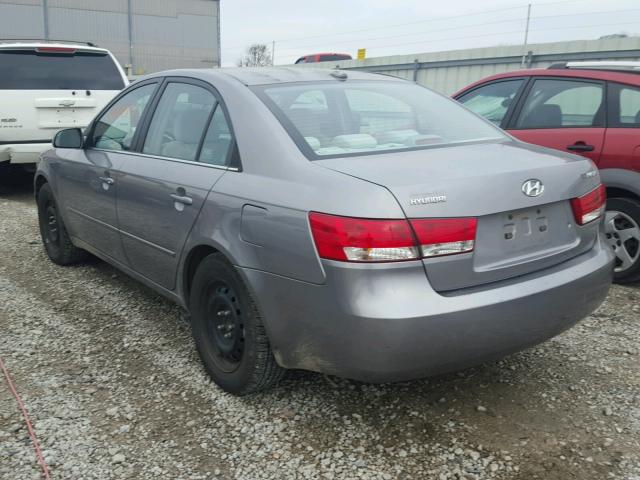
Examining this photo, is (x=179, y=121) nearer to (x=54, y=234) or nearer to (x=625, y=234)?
(x=54, y=234)

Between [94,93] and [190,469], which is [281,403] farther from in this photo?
[94,93]

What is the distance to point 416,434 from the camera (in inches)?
105

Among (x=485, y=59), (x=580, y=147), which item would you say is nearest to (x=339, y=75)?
(x=580, y=147)

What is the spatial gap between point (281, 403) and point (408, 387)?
654 millimetres

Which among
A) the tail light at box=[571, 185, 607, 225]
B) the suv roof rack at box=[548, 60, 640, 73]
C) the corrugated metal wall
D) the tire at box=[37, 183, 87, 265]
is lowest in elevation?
the tire at box=[37, 183, 87, 265]

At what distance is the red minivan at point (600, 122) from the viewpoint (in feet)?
14.4

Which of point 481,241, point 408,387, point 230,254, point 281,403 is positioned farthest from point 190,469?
point 481,241

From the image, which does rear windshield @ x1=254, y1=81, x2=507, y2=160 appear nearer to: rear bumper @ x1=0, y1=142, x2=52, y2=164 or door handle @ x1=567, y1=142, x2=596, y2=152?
door handle @ x1=567, y1=142, x2=596, y2=152

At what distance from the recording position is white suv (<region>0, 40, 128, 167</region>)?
706cm

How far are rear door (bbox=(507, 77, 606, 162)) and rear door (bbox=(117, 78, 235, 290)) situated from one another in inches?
115

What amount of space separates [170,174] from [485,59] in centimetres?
911

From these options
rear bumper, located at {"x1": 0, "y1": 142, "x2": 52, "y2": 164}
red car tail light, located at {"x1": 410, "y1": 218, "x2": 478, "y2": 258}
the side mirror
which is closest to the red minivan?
red car tail light, located at {"x1": 410, "y1": 218, "x2": 478, "y2": 258}

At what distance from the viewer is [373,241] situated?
219 centimetres

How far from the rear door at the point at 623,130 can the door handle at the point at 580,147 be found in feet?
0.35
